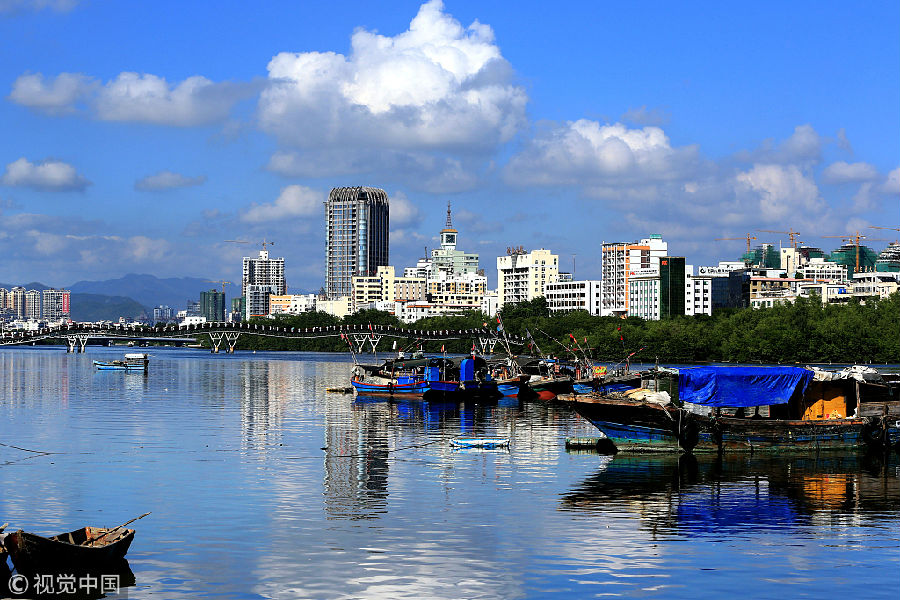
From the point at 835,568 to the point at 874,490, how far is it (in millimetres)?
13118

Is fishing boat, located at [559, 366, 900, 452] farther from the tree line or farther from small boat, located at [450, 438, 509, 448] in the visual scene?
the tree line

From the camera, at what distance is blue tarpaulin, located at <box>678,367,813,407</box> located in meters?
47.6

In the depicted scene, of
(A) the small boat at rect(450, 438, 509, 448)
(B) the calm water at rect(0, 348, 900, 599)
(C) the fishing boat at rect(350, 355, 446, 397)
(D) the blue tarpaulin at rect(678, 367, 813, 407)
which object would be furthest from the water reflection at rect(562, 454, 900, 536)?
(C) the fishing boat at rect(350, 355, 446, 397)

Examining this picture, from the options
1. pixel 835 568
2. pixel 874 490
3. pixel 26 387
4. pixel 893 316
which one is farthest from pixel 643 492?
pixel 893 316

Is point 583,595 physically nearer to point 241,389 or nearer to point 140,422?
point 140,422

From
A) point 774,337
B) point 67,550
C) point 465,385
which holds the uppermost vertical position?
point 774,337

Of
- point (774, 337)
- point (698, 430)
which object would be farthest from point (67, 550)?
point (774, 337)

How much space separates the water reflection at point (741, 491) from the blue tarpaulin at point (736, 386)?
249 cm

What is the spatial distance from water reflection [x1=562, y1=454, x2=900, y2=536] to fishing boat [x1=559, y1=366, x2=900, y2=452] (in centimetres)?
67

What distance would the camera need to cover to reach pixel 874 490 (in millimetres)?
40438

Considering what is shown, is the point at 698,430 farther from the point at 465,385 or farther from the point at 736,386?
the point at 465,385

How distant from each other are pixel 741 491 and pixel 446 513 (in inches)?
458

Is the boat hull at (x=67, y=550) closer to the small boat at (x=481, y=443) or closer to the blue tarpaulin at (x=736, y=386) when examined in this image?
the small boat at (x=481, y=443)

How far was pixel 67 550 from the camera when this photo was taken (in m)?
26.2
